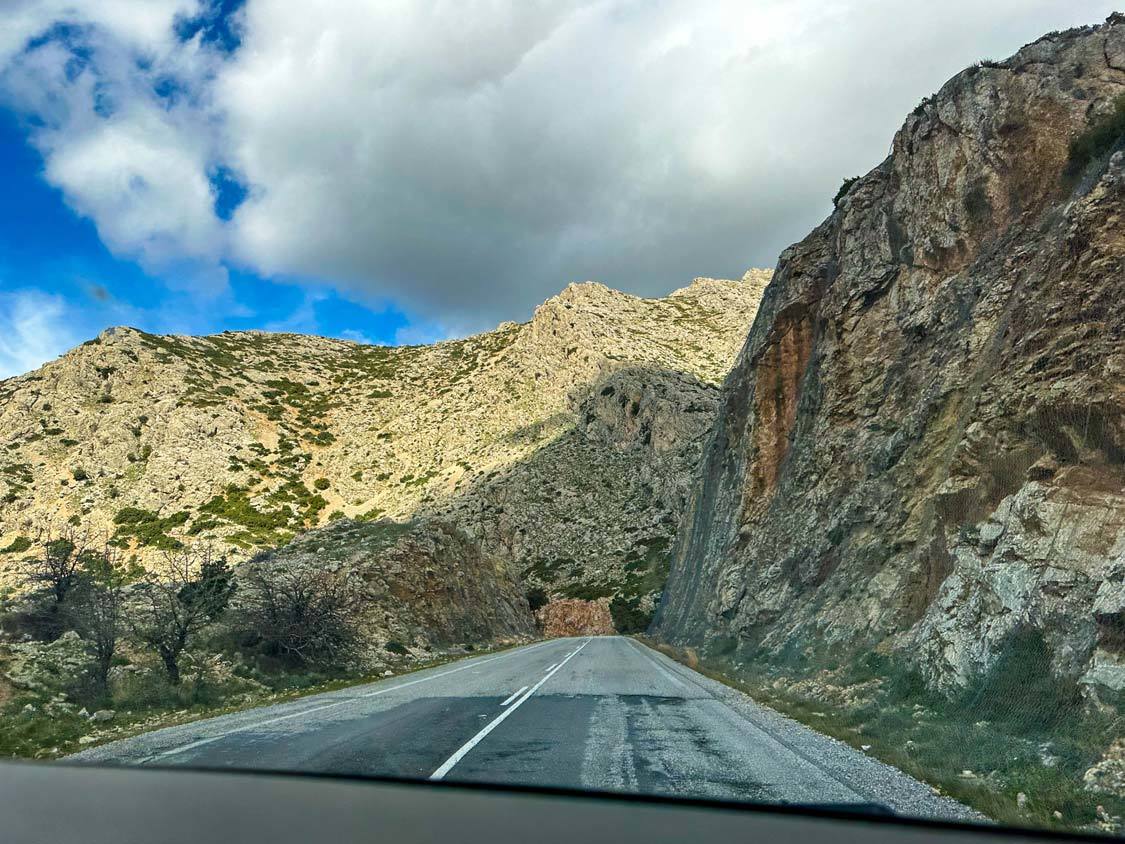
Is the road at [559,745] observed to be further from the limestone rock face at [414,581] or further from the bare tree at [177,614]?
the limestone rock face at [414,581]

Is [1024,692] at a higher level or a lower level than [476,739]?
lower

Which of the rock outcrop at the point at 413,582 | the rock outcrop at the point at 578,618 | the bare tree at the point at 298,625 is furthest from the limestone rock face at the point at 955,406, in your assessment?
the rock outcrop at the point at 578,618

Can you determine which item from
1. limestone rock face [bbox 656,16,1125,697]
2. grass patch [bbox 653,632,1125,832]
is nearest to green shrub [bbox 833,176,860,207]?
limestone rock face [bbox 656,16,1125,697]

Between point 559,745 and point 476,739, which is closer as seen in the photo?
point 559,745

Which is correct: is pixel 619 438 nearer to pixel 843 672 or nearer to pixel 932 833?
pixel 843 672

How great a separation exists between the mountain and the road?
1331 inches

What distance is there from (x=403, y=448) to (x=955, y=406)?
7389 cm

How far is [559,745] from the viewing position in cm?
841

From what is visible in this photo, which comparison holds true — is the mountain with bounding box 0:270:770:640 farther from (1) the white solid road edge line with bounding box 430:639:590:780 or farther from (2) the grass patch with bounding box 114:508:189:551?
(1) the white solid road edge line with bounding box 430:639:590:780

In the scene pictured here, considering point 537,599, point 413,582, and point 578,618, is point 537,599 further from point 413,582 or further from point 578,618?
point 413,582

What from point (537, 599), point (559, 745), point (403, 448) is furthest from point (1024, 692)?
point (403, 448)

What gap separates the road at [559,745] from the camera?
6340 millimetres

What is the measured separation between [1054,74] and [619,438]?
61.1m

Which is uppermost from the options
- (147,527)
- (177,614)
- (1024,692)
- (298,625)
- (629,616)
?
(147,527)
